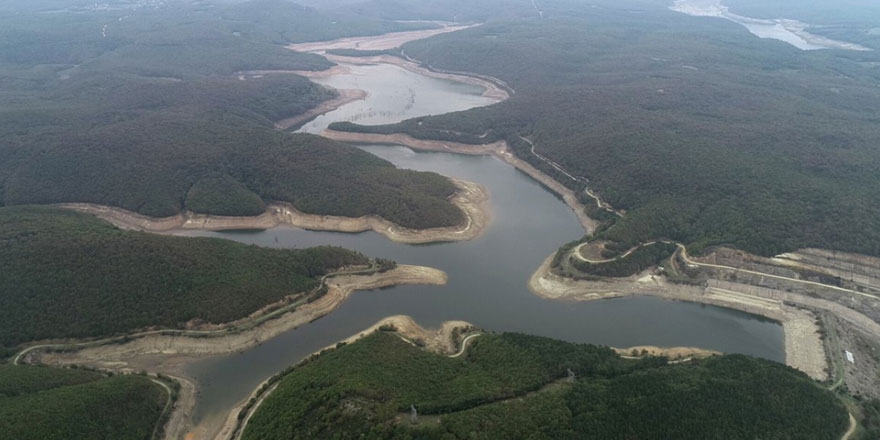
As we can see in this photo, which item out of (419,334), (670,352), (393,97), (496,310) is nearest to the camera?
(670,352)

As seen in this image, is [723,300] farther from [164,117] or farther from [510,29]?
[510,29]

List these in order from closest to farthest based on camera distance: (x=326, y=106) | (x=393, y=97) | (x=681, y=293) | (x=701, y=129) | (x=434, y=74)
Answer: (x=681, y=293) → (x=701, y=129) → (x=326, y=106) → (x=393, y=97) → (x=434, y=74)

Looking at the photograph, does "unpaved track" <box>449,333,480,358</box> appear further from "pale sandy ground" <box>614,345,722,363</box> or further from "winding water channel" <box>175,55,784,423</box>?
"pale sandy ground" <box>614,345,722,363</box>

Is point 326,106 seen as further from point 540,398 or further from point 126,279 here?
point 540,398

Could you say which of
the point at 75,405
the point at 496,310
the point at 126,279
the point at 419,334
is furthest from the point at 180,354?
the point at 496,310

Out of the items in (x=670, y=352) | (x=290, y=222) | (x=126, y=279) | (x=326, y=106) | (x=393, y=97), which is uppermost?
(x=393, y=97)
